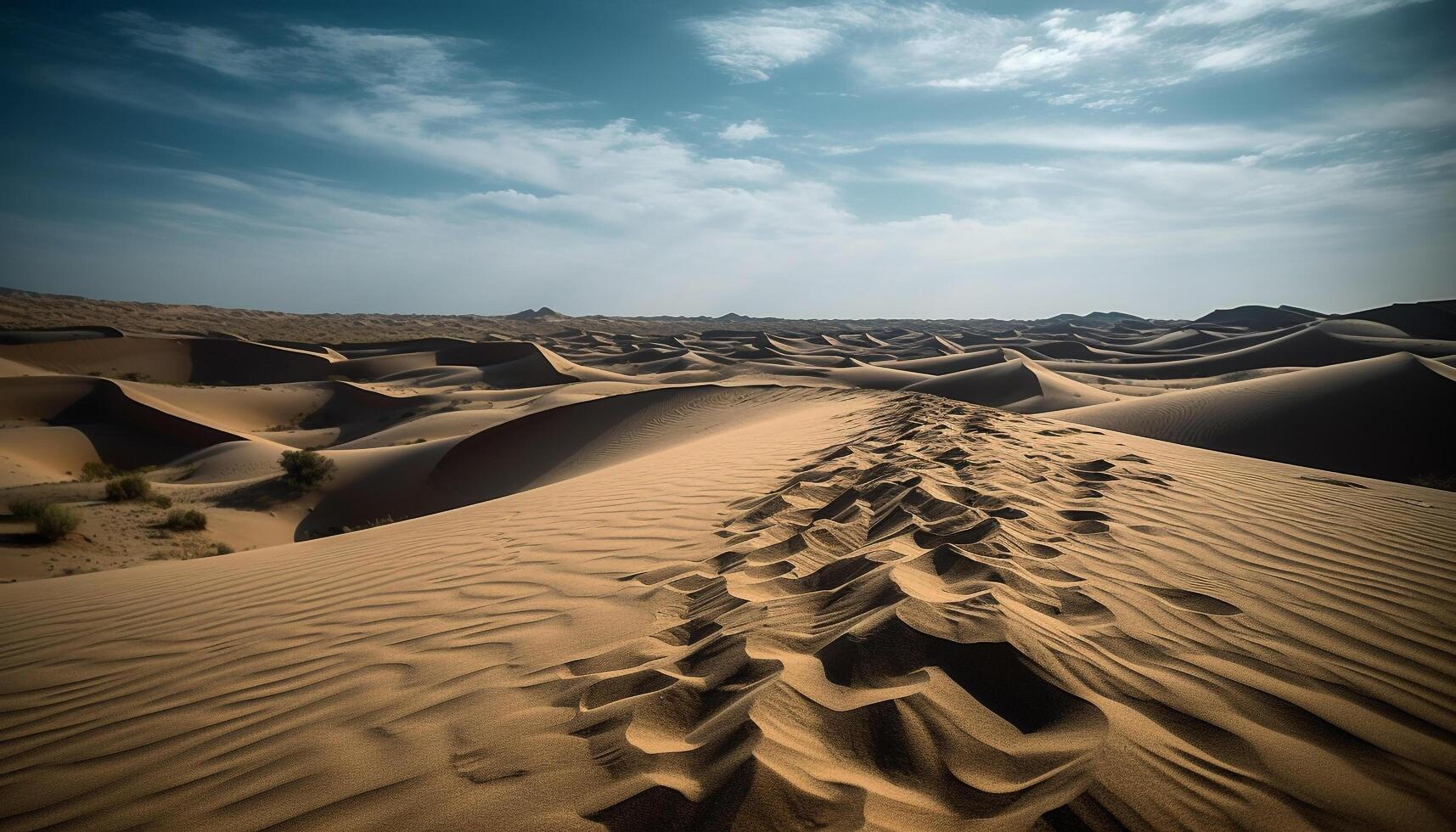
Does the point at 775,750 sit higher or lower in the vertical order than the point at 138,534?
higher

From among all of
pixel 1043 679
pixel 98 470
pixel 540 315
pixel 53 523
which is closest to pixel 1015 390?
pixel 1043 679

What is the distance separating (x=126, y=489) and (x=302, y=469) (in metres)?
2.53

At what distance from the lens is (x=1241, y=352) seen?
105 feet

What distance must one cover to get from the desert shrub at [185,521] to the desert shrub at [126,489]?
1.19m

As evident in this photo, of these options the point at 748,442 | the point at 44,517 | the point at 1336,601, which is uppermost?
the point at 1336,601

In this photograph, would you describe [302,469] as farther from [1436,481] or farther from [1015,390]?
[1015,390]

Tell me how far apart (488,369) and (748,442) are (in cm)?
2740

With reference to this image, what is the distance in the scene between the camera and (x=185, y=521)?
974cm

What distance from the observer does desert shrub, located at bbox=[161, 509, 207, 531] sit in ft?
31.8

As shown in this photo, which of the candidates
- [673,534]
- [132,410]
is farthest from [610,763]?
[132,410]

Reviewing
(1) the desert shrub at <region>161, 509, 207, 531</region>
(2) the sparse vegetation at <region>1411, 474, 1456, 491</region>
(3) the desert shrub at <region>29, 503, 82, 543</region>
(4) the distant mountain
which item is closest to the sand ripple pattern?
(2) the sparse vegetation at <region>1411, 474, 1456, 491</region>

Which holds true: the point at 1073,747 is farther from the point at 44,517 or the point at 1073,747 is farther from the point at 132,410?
the point at 132,410

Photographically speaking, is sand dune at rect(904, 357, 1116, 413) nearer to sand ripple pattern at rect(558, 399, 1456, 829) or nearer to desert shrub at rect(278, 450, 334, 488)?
sand ripple pattern at rect(558, 399, 1456, 829)

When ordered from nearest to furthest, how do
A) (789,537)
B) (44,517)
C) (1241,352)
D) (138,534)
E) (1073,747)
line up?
(1073,747), (789,537), (44,517), (138,534), (1241,352)
